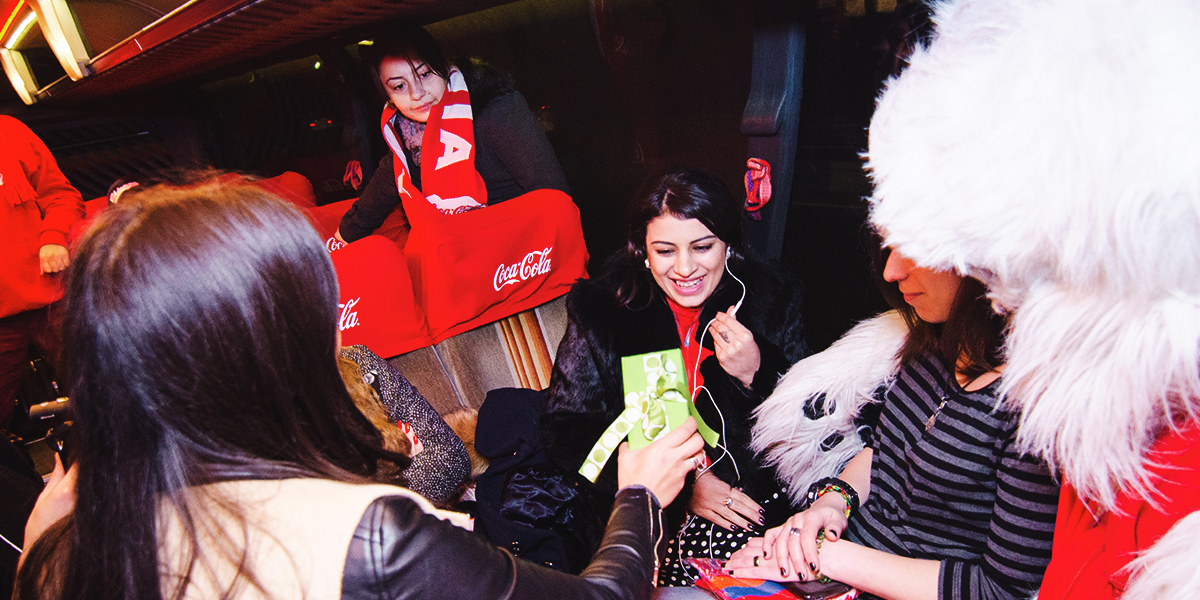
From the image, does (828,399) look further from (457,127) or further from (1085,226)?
(457,127)

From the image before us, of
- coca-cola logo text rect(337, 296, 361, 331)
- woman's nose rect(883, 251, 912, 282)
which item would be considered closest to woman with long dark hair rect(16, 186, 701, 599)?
woman's nose rect(883, 251, 912, 282)

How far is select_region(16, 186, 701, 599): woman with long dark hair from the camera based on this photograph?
63 centimetres

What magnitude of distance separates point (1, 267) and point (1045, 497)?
3.52 m

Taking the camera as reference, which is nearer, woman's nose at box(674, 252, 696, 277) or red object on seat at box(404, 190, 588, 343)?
woman's nose at box(674, 252, 696, 277)

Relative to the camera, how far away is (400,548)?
2.08 ft

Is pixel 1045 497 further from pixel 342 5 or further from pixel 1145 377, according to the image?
pixel 342 5

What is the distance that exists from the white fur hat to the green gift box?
632mm

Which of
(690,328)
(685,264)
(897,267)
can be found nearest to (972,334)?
(897,267)

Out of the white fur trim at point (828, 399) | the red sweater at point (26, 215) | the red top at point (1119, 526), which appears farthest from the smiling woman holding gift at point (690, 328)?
the red sweater at point (26, 215)

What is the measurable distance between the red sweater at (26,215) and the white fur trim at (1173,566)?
333 centimetres

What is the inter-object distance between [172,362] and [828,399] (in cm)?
126

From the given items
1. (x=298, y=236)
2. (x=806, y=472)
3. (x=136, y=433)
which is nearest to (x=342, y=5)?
(x=298, y=236)

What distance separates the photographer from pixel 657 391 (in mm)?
1309

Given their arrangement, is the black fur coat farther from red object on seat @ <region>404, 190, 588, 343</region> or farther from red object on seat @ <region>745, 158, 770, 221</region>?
red object on seat @ <region>404, 190, 588, 343</region>
